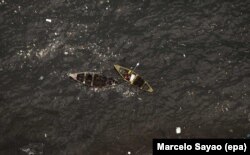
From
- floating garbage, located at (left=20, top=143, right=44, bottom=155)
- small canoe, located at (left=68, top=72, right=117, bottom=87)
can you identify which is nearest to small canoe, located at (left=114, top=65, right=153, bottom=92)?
small canoe, located at (left=68, top=72, right=117, bottom=87)

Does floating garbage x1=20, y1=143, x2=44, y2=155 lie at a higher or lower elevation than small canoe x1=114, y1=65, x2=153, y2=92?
lower

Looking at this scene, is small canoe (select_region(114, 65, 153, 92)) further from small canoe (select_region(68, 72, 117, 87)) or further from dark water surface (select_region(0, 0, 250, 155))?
small canoe (select_region(68, 72, 117, 87))

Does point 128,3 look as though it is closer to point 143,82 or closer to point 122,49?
point 122,49

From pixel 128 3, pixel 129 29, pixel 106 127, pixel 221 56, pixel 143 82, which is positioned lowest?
pixel 106 127

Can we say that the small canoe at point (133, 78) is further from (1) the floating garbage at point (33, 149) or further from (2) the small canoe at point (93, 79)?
(1) the floating garbage at point (33, 149)

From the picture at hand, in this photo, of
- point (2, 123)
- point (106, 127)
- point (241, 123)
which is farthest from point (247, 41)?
point (2, 123)

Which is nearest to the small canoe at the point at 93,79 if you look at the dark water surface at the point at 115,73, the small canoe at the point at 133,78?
the dark water surface at the point at 115,73
